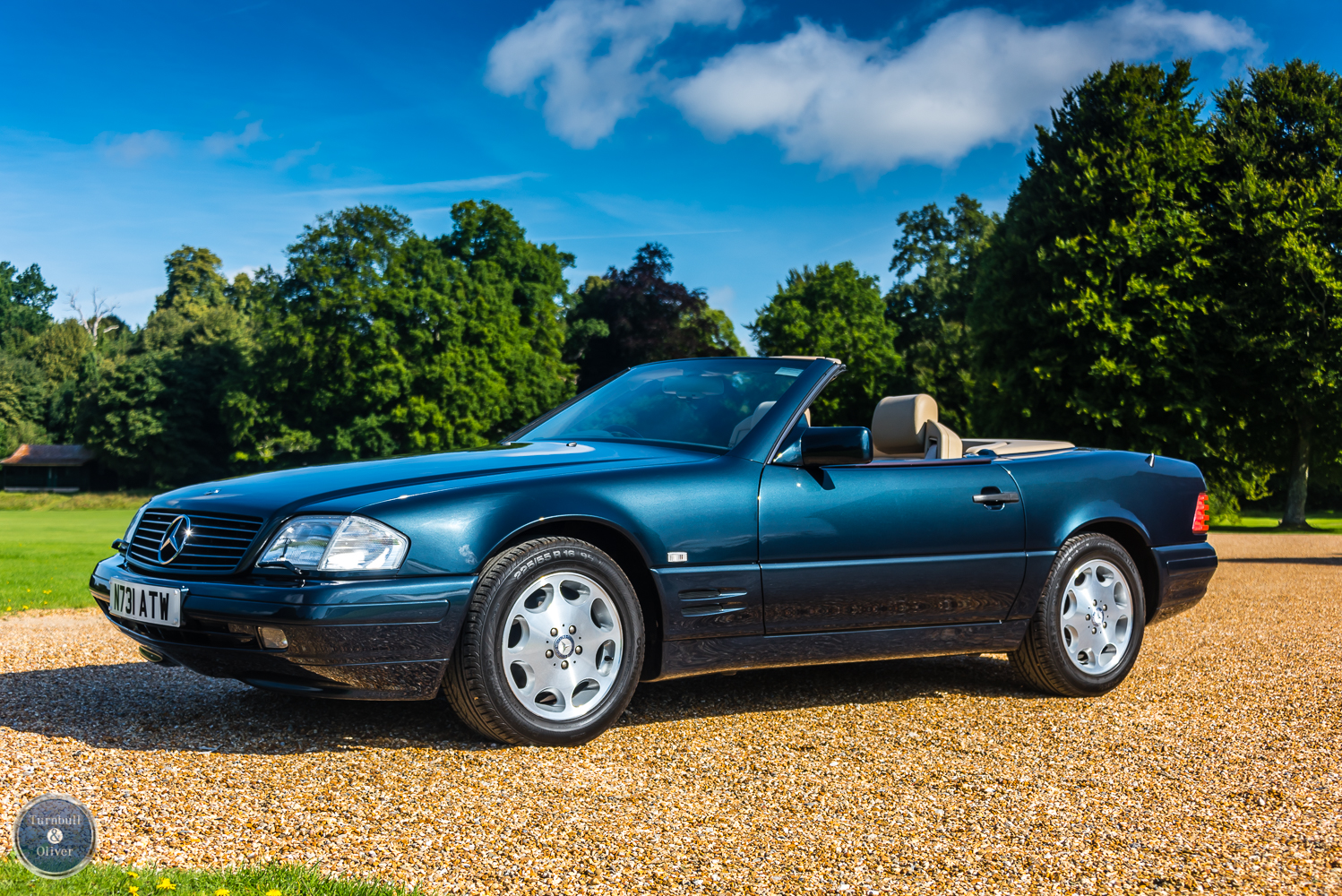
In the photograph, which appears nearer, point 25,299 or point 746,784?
point 746,784

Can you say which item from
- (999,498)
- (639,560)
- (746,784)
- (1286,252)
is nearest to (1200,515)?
(999,498)

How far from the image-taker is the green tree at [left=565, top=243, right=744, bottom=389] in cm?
5444

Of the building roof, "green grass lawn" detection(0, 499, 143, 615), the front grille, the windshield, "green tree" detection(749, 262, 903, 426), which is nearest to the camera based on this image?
the front grille

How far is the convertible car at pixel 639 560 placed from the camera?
12.8ft

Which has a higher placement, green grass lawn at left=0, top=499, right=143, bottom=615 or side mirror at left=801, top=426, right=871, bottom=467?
side mirror at left=801, top=426, right=871, bottom=467

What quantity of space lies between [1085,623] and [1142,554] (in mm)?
643

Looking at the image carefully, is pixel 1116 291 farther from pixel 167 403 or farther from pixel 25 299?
pixel 25 299

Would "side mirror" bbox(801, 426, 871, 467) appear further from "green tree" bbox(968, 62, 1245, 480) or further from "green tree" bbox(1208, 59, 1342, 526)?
"green tree" bbox(1208, 59, 1342, 526)

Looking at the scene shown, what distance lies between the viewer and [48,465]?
242ft

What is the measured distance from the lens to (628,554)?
14.4 ft

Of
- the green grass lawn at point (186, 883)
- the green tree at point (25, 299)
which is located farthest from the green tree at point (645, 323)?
the green tree at point (25, 299)

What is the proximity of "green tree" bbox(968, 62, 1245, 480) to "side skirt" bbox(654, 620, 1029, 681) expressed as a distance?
76.9ft

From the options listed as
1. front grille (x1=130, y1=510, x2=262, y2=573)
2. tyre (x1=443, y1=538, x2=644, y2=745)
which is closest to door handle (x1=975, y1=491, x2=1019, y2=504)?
tyre (x1=443, y1=538, x2=644, y2=745)

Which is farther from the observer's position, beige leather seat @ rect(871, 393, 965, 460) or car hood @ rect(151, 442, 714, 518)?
beige leather seat @ rect(871, 393, 965, 460)
